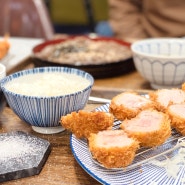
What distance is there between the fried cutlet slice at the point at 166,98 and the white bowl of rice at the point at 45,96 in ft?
0.56

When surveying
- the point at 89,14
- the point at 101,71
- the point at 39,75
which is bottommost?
the point at 89,14

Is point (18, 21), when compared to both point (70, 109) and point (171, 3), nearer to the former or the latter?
point (171, 3)

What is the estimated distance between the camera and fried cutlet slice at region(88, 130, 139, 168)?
0.71 meters

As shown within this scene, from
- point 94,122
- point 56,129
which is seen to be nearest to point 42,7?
point 56,129

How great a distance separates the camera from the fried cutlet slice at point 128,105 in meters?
0.88

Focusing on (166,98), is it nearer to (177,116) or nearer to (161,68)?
(177,116)

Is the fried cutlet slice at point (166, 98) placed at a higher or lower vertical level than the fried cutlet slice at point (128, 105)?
lower

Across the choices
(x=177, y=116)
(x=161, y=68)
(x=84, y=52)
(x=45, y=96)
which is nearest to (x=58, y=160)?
(x=45, y=96)

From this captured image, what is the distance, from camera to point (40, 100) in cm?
87

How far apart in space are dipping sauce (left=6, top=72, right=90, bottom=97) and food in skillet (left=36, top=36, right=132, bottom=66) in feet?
0.99

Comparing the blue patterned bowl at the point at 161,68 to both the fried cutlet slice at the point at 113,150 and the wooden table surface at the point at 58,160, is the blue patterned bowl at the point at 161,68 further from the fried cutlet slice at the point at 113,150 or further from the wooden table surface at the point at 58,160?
the fried cutlet slice at the point at 113,150

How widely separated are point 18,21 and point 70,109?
133 cm

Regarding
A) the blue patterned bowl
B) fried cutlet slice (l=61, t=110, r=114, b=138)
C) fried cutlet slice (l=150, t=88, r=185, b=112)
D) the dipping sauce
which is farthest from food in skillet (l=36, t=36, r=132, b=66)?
fried cutlet slice (l=61, t=110, r=114, b=138)

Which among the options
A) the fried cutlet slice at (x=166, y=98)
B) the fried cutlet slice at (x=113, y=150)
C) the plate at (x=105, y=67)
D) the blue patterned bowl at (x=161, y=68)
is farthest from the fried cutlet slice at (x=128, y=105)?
the plate at (x=105, y=67)
